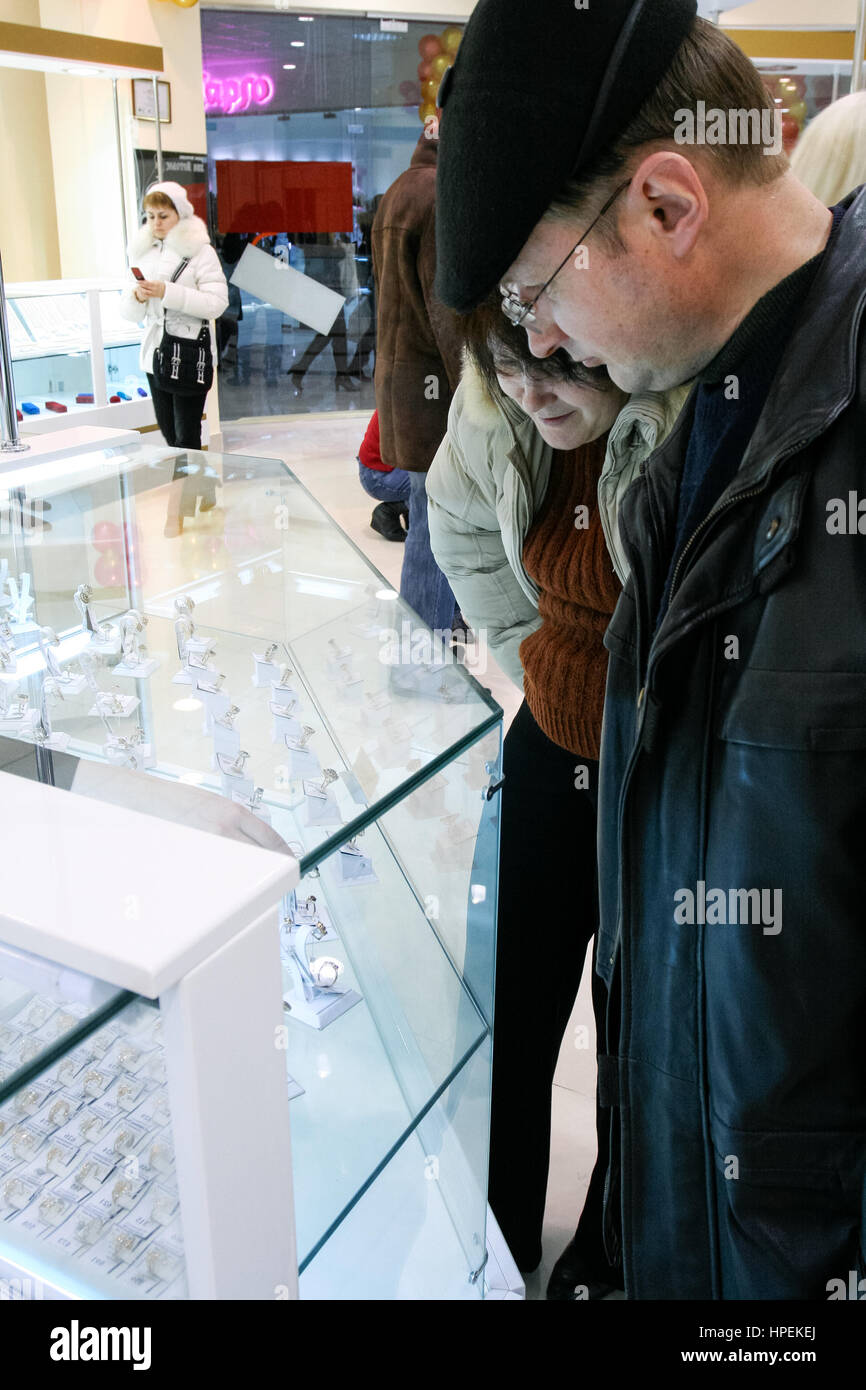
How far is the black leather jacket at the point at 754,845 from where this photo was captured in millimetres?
814

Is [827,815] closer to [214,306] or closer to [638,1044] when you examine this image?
[638,1044]

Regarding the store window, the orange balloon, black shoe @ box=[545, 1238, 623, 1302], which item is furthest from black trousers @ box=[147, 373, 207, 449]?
black shoe @ box=[545, 1238, 623, 1302]

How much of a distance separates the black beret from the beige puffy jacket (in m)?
0.35

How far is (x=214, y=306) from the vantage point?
5938 millimetres

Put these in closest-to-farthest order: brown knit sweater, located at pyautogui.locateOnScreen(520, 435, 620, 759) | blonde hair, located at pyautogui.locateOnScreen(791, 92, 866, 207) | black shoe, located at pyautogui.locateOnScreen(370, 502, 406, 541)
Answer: brown knit sweater, located at pyautogui.locateOnScreen(520, 435, 620, 759) → blonde hair, located at pyautogui.locateOnScreen(791, 92, 866, 207) → black shoe, located at pyautogui.locateOnScreen(370, 502, 406, 541)

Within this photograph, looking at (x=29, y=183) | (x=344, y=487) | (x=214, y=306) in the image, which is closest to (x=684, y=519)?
A: (x=214, y=306)

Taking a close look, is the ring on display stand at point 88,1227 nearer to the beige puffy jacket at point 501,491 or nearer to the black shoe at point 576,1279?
the beige puffy jacket at point 501,491

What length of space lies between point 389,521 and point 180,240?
1800 millimetres

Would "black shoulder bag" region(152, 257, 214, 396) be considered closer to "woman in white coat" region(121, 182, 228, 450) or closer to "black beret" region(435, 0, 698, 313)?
"woman in white coat" region(121, 182, 228, 450)

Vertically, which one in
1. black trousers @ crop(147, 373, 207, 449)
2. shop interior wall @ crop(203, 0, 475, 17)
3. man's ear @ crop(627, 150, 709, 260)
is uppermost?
shop interior wall @ crop(203, 0, 475, 17)

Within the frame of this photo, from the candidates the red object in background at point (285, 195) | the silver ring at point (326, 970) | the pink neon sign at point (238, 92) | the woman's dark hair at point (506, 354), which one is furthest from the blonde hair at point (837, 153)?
the pink neon sign at point (238, 92)

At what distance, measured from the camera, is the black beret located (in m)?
0.85

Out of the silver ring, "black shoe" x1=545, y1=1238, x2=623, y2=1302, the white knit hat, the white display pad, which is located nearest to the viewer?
the white display pad
